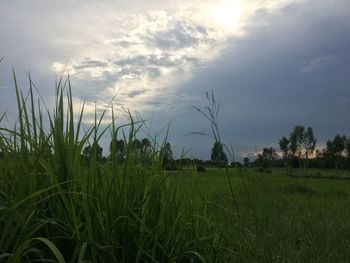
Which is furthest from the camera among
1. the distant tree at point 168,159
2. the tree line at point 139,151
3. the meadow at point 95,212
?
the distant tree at point 168,159

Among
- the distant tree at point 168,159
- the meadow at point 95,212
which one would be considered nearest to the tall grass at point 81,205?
the meadow at point 95,212

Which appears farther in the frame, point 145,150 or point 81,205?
point 145,150

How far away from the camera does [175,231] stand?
3170 mm

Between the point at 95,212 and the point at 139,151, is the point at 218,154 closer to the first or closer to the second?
the point at 139,151

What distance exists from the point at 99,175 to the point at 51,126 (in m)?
0.44

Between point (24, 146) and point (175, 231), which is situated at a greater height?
point (24, 146)

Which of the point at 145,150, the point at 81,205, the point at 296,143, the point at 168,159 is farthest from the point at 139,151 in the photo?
the point at 296,143

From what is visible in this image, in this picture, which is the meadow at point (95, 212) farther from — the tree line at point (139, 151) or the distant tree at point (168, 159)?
the distant tree at point (168, 159)

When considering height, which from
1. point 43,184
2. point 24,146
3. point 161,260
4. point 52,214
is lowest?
point 161,260

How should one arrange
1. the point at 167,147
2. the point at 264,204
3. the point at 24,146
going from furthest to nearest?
the point at 264,204 < the point at 167,147 < the point at 24,146

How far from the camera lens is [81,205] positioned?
8.77ft

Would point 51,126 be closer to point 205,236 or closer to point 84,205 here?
point 84,205

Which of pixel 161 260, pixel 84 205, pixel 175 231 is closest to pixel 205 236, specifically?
pixel 175 231

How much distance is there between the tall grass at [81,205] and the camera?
8.00 ft
